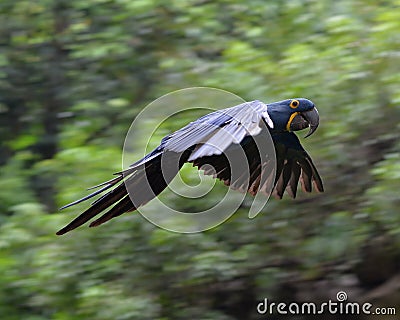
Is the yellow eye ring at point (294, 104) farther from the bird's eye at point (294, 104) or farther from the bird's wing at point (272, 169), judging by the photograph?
the bird's wing at point (272, 169)

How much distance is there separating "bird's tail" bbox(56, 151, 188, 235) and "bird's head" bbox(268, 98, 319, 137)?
39 centimetres

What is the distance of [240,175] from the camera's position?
361cm

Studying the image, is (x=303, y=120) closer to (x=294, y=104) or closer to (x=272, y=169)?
(x=294, y=104)

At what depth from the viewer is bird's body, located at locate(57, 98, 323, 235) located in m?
2.79

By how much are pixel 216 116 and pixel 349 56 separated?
1.49 meters

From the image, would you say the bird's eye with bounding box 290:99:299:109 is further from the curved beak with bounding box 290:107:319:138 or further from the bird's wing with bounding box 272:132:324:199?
the bird's wing with bounding box 272:132:324:199

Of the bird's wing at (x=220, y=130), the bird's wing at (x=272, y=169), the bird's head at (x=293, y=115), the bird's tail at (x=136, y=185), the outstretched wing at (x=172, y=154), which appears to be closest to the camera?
the bird's wing at (x=220, y=130)

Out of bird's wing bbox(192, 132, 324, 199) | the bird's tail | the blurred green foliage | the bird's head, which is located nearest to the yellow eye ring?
the bird's head

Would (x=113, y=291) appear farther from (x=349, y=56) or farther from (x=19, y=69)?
(x=19, y=69)

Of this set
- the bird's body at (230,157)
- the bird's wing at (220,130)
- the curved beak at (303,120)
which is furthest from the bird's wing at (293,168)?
the bird's wing at (220,130)

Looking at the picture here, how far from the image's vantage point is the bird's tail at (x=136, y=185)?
9.98ft

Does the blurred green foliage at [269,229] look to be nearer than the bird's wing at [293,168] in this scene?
No

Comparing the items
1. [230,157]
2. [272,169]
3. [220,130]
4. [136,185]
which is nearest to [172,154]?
[136,185]

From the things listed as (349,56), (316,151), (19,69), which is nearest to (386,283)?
(316,151)
